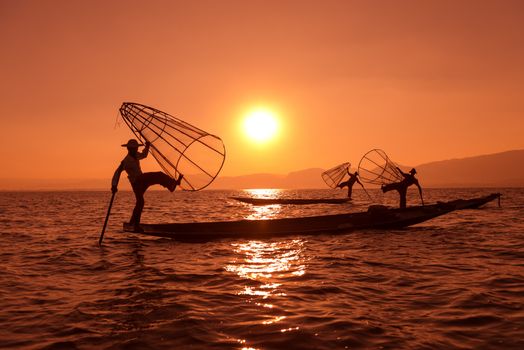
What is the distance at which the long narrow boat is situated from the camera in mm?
16156

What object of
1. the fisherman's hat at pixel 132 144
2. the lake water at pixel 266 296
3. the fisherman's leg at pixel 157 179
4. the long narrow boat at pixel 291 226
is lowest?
the lake water at pixel 266 296

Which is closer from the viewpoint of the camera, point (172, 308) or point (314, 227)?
point (172, 308)

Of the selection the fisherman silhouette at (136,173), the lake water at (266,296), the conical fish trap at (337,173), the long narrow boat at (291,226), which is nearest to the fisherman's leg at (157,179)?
the fisherman silhouette at (136,173)

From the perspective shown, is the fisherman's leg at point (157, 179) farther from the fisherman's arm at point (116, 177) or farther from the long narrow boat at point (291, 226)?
the long narrow boat at point (291, 226)

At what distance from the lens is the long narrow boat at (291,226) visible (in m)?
16.2

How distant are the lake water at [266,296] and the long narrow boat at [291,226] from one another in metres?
1.22

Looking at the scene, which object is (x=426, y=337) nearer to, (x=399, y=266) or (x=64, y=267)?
(x=399, y=266)

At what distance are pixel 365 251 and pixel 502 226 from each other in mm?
12239

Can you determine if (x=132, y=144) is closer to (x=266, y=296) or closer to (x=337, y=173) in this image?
(x=266, y=296)

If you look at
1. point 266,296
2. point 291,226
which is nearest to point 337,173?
point 291,226

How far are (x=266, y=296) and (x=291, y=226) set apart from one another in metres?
9.90

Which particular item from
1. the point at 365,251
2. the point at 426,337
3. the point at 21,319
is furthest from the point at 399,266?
the point at 21,319

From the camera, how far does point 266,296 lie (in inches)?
312

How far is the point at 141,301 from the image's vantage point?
7852 millimetres
